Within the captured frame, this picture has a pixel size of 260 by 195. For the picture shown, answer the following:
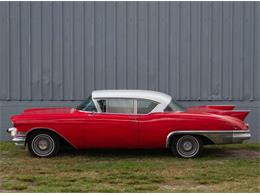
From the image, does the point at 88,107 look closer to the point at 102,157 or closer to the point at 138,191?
the point at 102,157

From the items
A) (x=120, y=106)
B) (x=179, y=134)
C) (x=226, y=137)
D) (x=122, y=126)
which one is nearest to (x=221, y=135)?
(x=226, y=137)

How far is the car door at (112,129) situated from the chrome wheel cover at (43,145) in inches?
25.9

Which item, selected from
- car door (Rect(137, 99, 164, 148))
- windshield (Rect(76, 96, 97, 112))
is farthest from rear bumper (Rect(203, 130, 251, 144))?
windshield (Rect(76, 96, 97, 112))

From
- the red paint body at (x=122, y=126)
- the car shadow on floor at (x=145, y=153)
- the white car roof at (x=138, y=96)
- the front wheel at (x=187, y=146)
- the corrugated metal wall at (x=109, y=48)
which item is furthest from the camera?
the corrugated metal wall at (x=109, y=48)

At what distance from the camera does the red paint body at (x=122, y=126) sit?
32.2 feet

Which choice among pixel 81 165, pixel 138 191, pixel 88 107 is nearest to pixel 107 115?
pixel 88 107

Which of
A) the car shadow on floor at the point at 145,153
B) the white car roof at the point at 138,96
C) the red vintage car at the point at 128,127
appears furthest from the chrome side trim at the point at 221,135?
the white car roof at the point at 138,96

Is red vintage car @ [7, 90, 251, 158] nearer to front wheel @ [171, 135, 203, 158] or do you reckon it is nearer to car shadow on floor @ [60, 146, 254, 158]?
front wheel @ [171, 135, 203, 158]

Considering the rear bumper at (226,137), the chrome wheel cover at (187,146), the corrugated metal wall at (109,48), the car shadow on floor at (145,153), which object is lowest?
the car shadow on floor at (145,153)

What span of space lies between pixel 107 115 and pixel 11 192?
293 cm

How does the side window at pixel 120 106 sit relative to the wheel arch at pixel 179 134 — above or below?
above

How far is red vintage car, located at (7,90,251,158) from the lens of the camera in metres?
9.84

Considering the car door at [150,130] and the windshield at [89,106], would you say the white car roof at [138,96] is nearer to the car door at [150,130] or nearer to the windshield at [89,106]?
the windshield at [89,106]

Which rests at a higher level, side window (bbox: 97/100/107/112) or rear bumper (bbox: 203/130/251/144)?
side window (bbox: 97/100/107/112)
